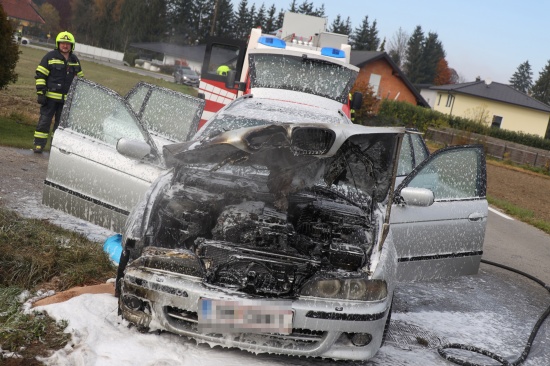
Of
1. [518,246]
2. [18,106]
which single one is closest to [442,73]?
[18,106]

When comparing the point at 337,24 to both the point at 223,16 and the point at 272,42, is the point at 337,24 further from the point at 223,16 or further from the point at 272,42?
the point at 272,42

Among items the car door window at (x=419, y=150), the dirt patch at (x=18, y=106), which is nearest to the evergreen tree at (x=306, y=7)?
the dirt patch at (x=18, y=106)

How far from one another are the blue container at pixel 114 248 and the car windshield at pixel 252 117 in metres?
1.18

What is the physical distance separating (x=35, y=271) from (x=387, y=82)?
53.3m

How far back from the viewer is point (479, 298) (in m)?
7.04

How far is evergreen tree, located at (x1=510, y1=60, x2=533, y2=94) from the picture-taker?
12725 centimetres

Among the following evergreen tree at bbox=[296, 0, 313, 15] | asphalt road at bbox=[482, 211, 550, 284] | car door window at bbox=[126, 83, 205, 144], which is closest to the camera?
car door window at bbox=[126, 83, 205, 144]

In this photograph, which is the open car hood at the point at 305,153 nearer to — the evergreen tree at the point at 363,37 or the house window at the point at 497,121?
the house window at the point at 497,121

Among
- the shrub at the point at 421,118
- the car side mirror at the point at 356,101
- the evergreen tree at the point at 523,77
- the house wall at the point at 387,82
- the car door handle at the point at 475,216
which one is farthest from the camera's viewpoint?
the evergreen tree at the point at 523,77

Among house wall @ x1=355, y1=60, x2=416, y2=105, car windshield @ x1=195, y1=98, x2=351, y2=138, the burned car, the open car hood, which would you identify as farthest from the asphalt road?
house wall @ x1=355, y1=60, x2=416, y2=105

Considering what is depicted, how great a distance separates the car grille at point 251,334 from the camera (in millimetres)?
4191

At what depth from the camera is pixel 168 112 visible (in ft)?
24.3

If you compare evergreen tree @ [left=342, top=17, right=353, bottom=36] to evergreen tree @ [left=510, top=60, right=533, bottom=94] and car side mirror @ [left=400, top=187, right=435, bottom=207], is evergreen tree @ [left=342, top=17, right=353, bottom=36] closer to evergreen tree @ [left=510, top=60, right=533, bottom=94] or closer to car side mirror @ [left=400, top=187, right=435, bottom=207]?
evergreen tree @ [left=510, top=60, right=533, bottom=94]

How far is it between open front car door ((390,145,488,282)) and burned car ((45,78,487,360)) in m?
0.01
